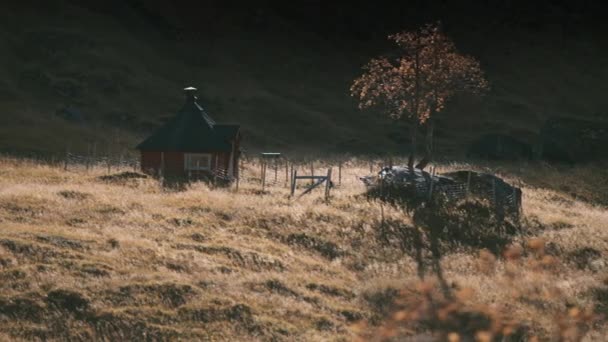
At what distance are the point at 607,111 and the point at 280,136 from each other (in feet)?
166

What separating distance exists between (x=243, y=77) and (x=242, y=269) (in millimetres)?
82707

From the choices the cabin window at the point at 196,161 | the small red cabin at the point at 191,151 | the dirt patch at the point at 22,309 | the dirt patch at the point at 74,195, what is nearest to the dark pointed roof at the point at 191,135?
the small red cabin at the point at 191,151

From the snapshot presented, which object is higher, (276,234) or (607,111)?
(607,111)

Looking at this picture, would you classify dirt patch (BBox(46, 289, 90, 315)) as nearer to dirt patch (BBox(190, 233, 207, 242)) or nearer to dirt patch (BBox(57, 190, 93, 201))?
dirt patch (BBox(190, 233, 207, 242))

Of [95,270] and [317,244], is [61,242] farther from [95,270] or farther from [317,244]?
[317,244]

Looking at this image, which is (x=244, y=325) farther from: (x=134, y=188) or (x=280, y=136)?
(x=280, y=136)

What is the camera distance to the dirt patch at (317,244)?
25141mm

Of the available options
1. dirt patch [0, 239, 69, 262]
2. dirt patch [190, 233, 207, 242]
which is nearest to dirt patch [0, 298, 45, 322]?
dirt patch [0, 239, 69, 262]

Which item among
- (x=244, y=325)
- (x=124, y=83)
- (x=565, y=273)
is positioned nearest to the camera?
(x=244, y=325)

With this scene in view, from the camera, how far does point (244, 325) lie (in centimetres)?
1767

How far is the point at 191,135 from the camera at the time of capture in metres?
42.9

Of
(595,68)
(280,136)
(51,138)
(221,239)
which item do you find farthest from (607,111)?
(221,239)

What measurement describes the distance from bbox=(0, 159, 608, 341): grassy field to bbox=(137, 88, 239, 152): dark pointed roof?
804cm

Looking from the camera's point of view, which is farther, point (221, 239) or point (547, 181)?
point (547, 181)
